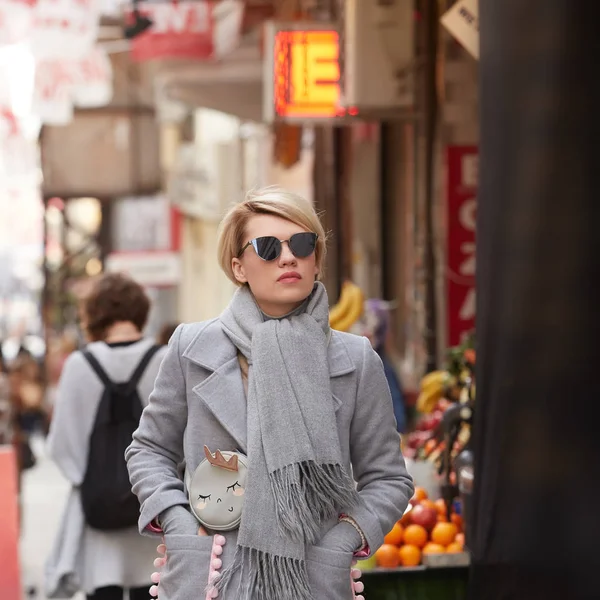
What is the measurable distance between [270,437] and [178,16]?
1185cm

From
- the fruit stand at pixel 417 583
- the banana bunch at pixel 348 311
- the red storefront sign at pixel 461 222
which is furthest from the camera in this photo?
the red storefront sign at pixel 461 222

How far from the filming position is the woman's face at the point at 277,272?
145 inches

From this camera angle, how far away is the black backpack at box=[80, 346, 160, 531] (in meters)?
5.95

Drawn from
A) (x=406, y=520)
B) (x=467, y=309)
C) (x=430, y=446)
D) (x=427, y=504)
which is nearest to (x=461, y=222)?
(x=467, y=309)

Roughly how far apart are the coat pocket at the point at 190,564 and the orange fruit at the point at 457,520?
9.03 feet

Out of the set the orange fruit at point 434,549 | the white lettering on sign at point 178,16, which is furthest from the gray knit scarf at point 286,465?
the white lettering on sign at point 178,16

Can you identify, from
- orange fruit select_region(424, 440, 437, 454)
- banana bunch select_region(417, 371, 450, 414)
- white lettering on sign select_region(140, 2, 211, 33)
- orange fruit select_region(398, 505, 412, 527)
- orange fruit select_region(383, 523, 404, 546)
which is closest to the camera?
orange fruit select_region(383, 523, 404, 546)

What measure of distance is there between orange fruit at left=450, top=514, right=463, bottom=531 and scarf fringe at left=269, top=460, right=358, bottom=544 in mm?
2657

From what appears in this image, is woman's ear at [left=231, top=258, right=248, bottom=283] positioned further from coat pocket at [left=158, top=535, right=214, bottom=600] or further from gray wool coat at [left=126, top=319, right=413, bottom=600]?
coat pocket at [left=158, top=535, right=214, bottom=600]

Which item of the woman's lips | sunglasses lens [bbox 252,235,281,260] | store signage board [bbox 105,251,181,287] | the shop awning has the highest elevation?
the shop awning

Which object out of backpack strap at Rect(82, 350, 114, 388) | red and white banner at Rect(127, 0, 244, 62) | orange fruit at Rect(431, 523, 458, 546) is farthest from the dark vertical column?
red and white banner at Rect(127, 0, 244, 62)

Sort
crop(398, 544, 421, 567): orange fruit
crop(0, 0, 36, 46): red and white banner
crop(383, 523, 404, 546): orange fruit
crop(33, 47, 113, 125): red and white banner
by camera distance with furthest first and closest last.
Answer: crop(33, 47, 113, 125): red and white banner, crop(0, 0, 36, 46): red and white banner, crop(383, 523, 404, 546): orange fruit, crop(398, 544, 421, 567): orange fruit

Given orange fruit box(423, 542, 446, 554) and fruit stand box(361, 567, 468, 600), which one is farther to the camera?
orange fruit box(423, 542, 446, 554)

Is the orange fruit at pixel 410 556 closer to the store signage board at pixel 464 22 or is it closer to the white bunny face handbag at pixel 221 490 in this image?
the store signage board at pixel 464 22
